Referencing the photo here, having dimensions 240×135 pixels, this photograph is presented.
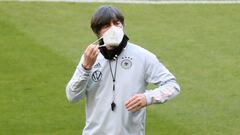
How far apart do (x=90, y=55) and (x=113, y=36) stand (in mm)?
199

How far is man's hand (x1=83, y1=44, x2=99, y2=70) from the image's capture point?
527cm

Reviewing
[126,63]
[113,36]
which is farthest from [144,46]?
[113,36]

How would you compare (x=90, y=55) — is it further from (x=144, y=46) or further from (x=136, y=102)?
(x=144, y=46)

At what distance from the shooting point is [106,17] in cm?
546

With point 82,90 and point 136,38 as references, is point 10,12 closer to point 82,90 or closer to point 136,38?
point 136,38

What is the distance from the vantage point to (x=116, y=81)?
5.48 meters

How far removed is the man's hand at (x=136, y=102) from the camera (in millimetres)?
5266

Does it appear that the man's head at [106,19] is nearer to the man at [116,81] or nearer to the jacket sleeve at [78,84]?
the man at [116,81]

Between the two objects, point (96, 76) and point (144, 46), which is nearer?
point (96, 76)

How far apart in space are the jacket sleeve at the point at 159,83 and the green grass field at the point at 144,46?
3.76m

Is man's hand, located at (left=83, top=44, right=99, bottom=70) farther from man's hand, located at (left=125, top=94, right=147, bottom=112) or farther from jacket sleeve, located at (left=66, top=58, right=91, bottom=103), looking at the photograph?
man's hand, located at (left=125, top=94, right=147, bottom=112)

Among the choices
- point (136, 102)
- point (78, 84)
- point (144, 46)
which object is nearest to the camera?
point (136, 102)

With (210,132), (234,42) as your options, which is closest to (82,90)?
(210,132)

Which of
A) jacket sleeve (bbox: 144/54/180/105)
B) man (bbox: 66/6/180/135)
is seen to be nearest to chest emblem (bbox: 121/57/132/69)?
man (bbox: 66/6/180/135)
